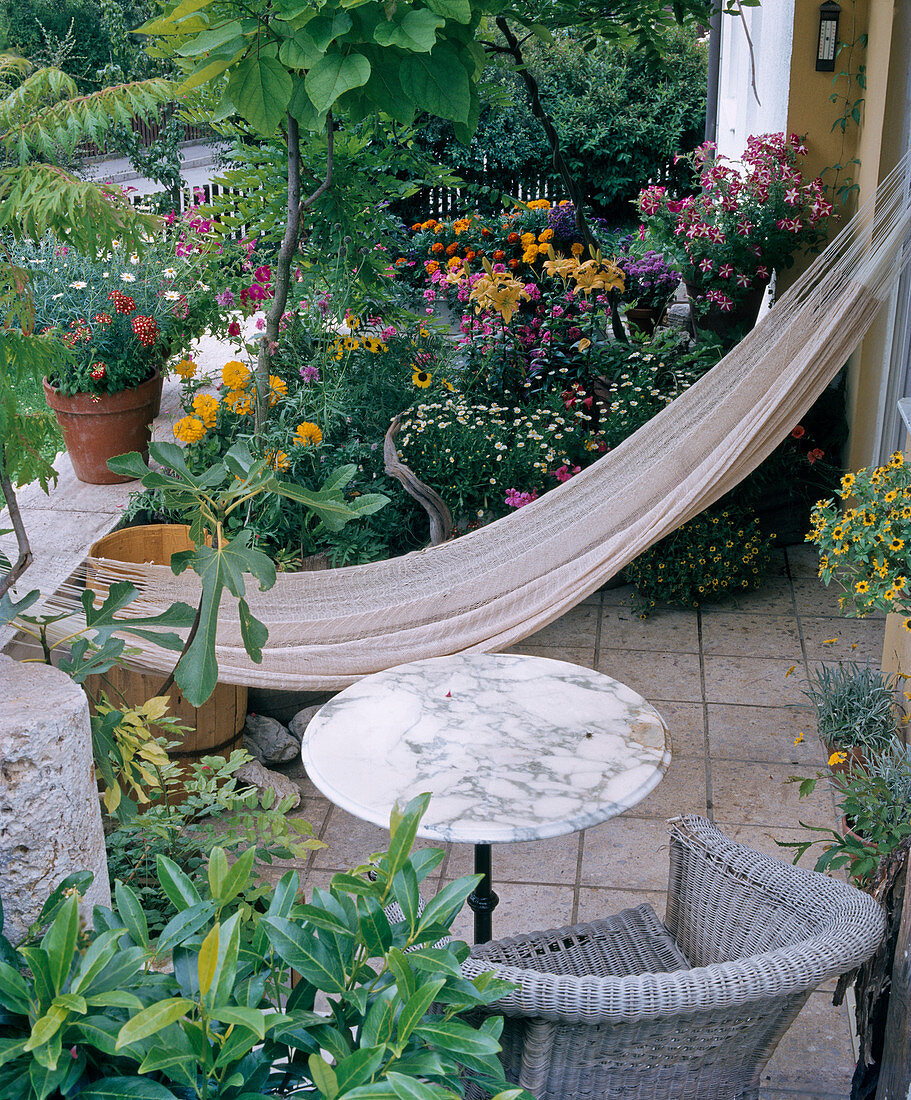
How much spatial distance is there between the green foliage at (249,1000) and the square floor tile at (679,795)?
5.95 feet

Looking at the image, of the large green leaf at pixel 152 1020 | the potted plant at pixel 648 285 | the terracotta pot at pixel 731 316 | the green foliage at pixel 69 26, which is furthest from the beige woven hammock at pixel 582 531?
the green foliage at pixel 69 26

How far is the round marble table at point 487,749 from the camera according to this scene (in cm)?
173

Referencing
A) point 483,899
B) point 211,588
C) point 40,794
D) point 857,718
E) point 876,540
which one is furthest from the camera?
point 857,718

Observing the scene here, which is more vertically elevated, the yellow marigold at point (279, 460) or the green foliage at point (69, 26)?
the green foliage at point (69, 26)

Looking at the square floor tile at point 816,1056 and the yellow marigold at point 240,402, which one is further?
the yellow marigold at point 240,402

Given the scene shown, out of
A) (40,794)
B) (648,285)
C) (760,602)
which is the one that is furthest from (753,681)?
(648,285)

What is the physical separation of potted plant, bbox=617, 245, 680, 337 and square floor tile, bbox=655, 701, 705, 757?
109 inches

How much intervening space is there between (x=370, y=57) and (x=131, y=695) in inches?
62.6

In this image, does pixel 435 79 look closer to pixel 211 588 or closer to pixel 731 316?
pixel 211 588

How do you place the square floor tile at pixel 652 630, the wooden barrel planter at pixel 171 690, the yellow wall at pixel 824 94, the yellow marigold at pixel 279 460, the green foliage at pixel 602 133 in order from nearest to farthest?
the wooden barrel planter at pixel 171 690 → the yellow marigold at pixel 279 460 → the square floor tile at pixel 652 630 → the yellow wall at pixel 824 94 → the green foliage at pixel 602 133

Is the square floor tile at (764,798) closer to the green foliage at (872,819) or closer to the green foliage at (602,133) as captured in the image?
the green foliage at (872,819)

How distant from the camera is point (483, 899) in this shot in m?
2.01

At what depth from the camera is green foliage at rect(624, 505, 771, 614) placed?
377 cm

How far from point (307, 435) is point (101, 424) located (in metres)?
0.70
